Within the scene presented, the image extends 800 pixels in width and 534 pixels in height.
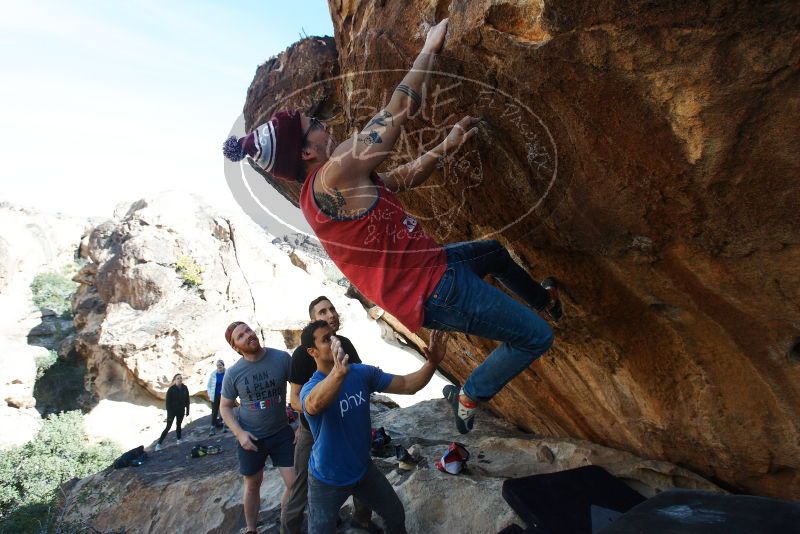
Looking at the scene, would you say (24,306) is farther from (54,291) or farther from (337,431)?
(337,431)

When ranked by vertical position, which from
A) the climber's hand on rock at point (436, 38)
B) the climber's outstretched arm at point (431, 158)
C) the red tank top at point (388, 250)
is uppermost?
the climber's hand on rock at point (436, 38)

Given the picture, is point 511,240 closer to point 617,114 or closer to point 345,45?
point 617,114

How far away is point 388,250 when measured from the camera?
2.50m

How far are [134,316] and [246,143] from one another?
1656 centimetres

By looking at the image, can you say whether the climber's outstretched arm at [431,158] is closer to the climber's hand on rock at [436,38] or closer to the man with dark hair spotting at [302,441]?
the climber's hand on rock at [436,38]

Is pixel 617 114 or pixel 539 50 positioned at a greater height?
pixel 539 50

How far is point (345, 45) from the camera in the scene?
12.5 feet

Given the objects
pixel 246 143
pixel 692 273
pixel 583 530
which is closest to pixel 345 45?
pixel 246 143

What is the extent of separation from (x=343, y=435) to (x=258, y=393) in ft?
4.61

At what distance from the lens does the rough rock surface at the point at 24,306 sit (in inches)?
635

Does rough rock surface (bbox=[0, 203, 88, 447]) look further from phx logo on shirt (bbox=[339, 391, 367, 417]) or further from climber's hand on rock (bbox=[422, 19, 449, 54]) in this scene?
climber's hand on rock (bbox=[422, 19, 449, 54])

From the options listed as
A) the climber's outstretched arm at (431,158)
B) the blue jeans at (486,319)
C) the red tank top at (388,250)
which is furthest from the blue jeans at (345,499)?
the climber's outstretched arm at (431,158)

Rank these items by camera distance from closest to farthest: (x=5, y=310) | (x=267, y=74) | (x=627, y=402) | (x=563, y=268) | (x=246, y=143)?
(x=246, y=143) < (x=563, y=268) < (x=627, y=402) < (x=267, y=74) < (x=5, y=310)

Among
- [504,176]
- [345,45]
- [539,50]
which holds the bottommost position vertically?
[504,176]
